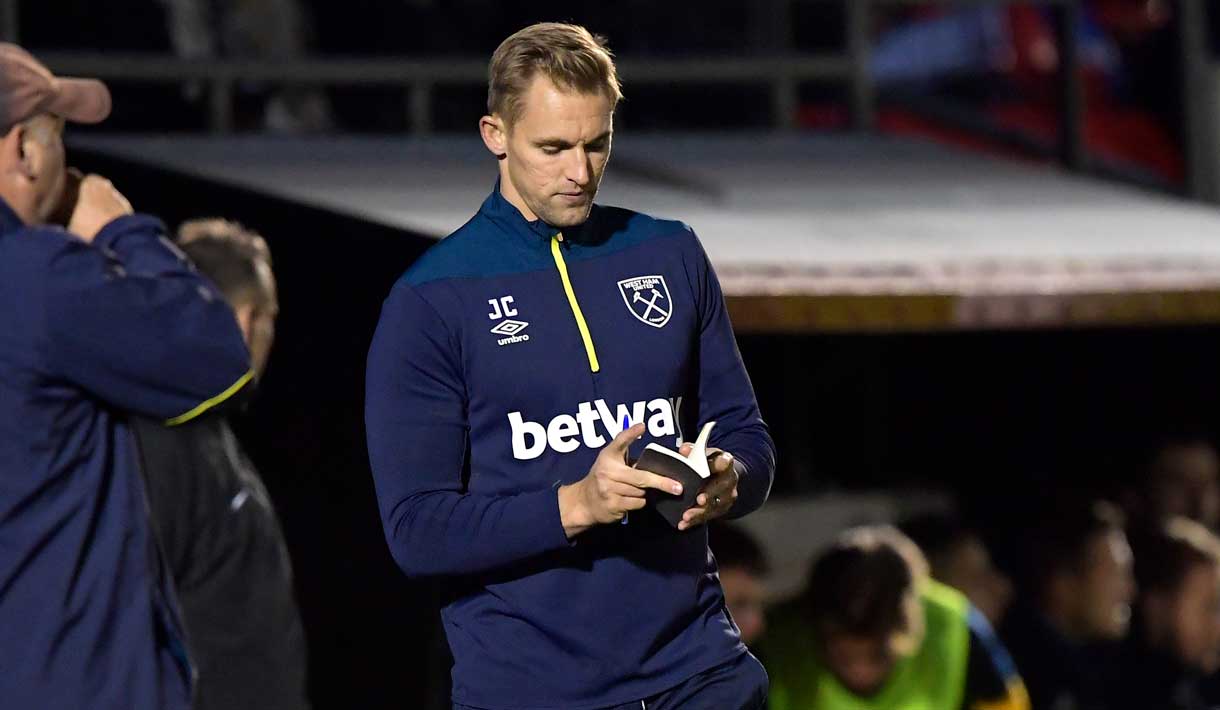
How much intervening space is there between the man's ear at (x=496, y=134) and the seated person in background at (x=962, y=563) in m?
3.56

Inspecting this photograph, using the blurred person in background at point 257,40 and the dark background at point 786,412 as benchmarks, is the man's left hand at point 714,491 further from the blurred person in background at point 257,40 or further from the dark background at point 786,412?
the blurred person in background at point 257,40

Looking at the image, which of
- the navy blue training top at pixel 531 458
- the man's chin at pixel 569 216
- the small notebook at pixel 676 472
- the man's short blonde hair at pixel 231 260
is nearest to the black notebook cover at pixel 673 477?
the small notebook at pixel 676 472

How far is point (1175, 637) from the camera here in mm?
6293

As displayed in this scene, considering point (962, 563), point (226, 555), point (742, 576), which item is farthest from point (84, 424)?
point (962, 563)

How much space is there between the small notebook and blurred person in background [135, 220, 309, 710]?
1.23m

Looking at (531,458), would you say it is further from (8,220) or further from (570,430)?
(8,220)

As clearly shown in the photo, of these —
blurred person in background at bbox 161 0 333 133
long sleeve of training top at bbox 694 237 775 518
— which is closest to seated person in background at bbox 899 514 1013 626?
blurred person in background at bbox 161 0 333 133

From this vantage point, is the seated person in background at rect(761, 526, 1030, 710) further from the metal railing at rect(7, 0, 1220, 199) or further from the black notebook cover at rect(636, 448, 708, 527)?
the metal railing at rect(7, 0, 1220, 199)

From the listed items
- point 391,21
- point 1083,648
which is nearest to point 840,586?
point 1083,648

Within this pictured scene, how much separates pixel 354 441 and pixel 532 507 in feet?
7.66

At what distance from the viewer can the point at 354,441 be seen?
4984 mm

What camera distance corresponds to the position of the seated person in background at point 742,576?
4.91 m

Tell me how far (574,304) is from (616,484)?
363 millimetres

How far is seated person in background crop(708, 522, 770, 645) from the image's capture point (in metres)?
4.91
